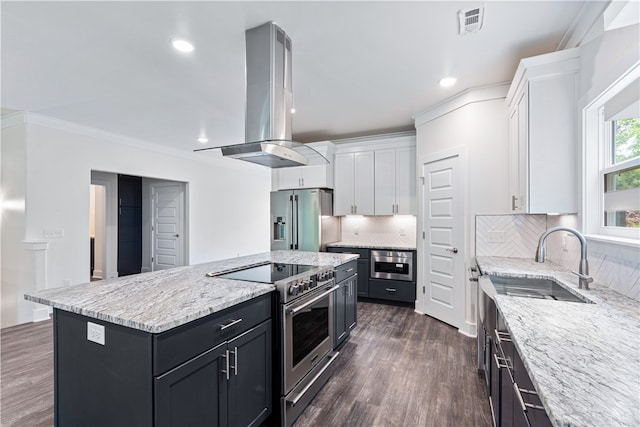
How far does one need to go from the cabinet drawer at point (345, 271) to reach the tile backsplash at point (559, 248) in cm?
137

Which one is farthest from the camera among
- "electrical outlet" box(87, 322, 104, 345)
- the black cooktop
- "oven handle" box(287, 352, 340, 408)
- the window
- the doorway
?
the doorway

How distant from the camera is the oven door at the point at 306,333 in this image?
187 centimetres

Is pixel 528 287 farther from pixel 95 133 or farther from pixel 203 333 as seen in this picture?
pixel 95 133

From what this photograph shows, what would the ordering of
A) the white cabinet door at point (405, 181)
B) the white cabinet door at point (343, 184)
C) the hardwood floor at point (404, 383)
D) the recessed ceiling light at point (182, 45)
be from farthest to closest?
the white cabinet door at point (343, 184), the white cabinet door at point (405, 181), the recessed ceiling light at point (182, 45), the hardwood floor at point (404, 383)

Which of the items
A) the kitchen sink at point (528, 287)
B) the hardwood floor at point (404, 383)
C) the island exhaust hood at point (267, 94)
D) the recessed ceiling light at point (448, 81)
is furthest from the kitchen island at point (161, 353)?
the recessed ceiling light at point (448, 81)

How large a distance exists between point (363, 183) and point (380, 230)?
0.87 metres

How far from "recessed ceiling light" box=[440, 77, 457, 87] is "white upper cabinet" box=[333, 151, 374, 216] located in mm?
1801

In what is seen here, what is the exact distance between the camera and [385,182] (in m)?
4.69

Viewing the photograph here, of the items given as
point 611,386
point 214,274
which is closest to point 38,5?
point 214,274

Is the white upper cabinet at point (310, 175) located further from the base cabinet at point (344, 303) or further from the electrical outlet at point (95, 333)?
the electrical outlet at point (95, 333)

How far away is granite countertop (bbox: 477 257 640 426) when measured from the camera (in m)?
0.65

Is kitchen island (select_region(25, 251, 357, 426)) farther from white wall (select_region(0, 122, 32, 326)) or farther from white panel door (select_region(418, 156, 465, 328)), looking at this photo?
white wall (select_region(0, 122, 32, 326))

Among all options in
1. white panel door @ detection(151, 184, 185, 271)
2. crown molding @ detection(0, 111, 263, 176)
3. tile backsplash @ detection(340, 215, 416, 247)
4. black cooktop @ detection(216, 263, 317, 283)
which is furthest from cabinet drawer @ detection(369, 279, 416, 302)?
crown molding @ detection(0, 111, 263, 176)

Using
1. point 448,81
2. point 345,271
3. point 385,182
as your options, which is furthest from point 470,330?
point 448,81
